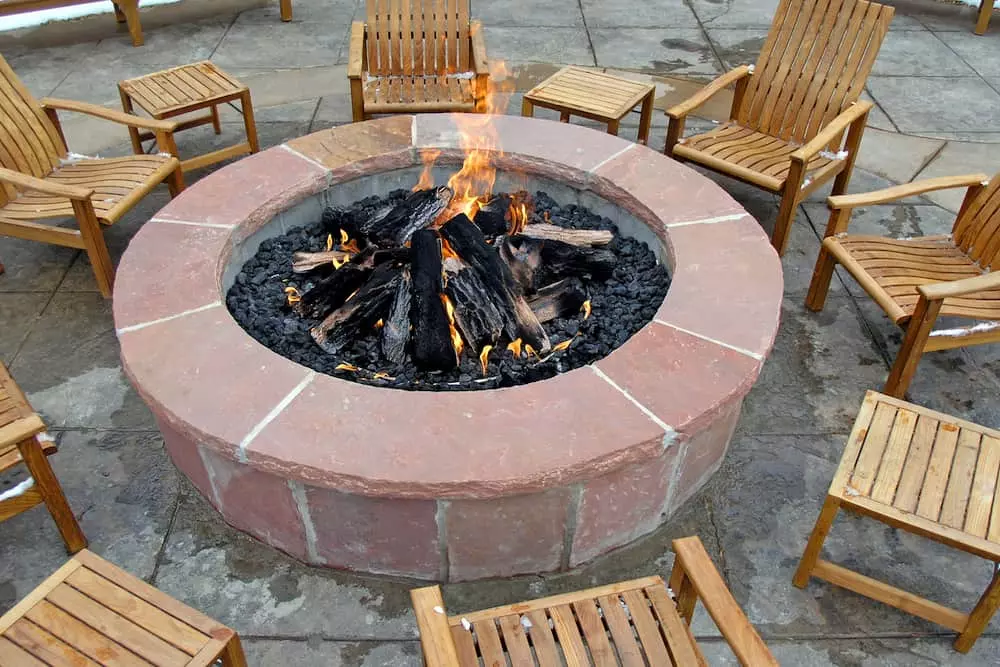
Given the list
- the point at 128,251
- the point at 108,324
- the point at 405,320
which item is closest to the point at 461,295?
the point at 405,320

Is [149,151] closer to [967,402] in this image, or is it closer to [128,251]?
[128,251]

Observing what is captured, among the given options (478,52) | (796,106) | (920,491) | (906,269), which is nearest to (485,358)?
(920,491)

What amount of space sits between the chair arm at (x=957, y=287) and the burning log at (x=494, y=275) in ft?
5.19

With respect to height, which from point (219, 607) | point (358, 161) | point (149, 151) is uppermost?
point (358, 161)

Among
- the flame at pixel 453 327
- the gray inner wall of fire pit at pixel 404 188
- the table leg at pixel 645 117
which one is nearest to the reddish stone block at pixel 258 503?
the flame at pixel 453 327

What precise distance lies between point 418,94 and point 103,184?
1977 mm

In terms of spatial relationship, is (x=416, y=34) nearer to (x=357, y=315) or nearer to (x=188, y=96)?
(x=188, y=96)

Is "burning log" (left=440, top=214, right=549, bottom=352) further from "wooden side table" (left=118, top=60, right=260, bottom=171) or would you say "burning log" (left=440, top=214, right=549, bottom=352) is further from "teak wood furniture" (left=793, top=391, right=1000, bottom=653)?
"wooden side table" (left=118, top=60, right=260, bottom=171)

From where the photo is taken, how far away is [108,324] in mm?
4008

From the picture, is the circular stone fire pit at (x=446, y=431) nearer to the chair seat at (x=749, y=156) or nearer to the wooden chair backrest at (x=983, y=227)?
the chair seat at (x=749, y=156)

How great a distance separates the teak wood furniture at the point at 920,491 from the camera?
8.27 feet

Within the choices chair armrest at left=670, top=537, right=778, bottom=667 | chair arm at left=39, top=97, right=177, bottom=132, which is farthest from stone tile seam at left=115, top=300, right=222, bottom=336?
chair armrest at left=670, top=537, right=778, bottom=667

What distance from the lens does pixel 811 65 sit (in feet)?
15.8

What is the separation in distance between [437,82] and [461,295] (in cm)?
253
